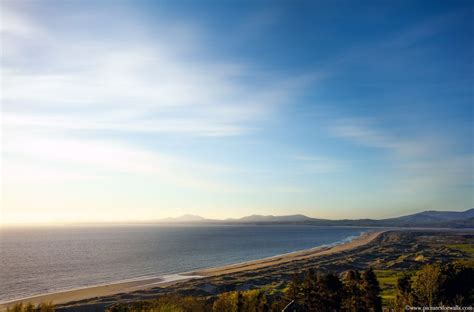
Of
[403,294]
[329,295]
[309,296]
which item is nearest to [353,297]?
[329,295]

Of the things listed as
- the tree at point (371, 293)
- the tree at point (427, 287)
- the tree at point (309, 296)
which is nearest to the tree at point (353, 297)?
the tree at point (371, 293)

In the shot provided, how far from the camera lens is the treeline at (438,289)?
44.6 metres

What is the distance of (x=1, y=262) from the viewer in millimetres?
133500

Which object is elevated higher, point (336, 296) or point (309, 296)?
point (336, 296)

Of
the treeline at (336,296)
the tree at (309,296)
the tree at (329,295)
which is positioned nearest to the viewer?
the treeline at (336,296)

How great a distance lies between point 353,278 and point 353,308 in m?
4.41

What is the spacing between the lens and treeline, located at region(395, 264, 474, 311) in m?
44.6

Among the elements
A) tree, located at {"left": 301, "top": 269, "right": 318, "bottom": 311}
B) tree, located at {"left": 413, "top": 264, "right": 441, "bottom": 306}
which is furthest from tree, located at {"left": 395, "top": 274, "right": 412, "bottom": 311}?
tree, located at {"left": 301, "top": 269, "right": 318, "bottom": 311}

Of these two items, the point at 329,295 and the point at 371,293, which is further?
the point at 329,295

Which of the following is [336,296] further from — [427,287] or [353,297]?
[427,287]

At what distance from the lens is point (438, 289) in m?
45.7

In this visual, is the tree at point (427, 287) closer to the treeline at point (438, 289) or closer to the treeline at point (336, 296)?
the treeline at point (438, 289)

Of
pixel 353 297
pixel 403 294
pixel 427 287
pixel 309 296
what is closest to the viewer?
pixel 353 297

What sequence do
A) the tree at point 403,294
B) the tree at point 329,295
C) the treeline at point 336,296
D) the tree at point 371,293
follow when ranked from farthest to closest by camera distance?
the tree at point 403,294 → the tree at point 329,295 → the treeline at point 336,296 → the tree at point 371,293
